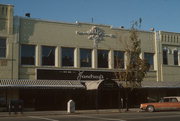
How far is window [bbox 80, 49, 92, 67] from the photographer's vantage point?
36.6 meters

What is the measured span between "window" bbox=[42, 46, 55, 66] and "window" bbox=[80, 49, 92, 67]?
10.5ft

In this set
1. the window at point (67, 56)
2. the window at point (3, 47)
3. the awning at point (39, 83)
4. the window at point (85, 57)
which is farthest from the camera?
the window at point (85, 57)

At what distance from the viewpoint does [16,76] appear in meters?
32.6

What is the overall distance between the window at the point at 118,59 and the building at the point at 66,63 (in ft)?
0.38

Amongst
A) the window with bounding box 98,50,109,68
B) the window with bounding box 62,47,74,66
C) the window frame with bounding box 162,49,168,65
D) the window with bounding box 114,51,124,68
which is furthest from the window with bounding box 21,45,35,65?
the window frame with bounding box 162,49,168,65

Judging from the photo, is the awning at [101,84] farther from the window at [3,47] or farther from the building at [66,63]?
the window at [3,47]

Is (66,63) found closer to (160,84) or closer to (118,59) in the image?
(118,59)

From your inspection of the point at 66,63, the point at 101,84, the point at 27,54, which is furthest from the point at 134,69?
the point at 27,54

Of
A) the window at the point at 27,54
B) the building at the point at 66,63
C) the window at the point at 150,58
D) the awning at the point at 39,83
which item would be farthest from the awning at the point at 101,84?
the window at the point at 150,58

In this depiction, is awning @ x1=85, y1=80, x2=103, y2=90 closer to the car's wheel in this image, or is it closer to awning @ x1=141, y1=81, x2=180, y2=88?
the car's wheel

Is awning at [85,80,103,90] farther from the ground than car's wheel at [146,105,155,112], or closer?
farther from the ground

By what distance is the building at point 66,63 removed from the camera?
1284 inches

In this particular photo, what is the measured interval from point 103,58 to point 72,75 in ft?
14.4

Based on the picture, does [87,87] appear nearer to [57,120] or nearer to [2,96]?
[2,96]
